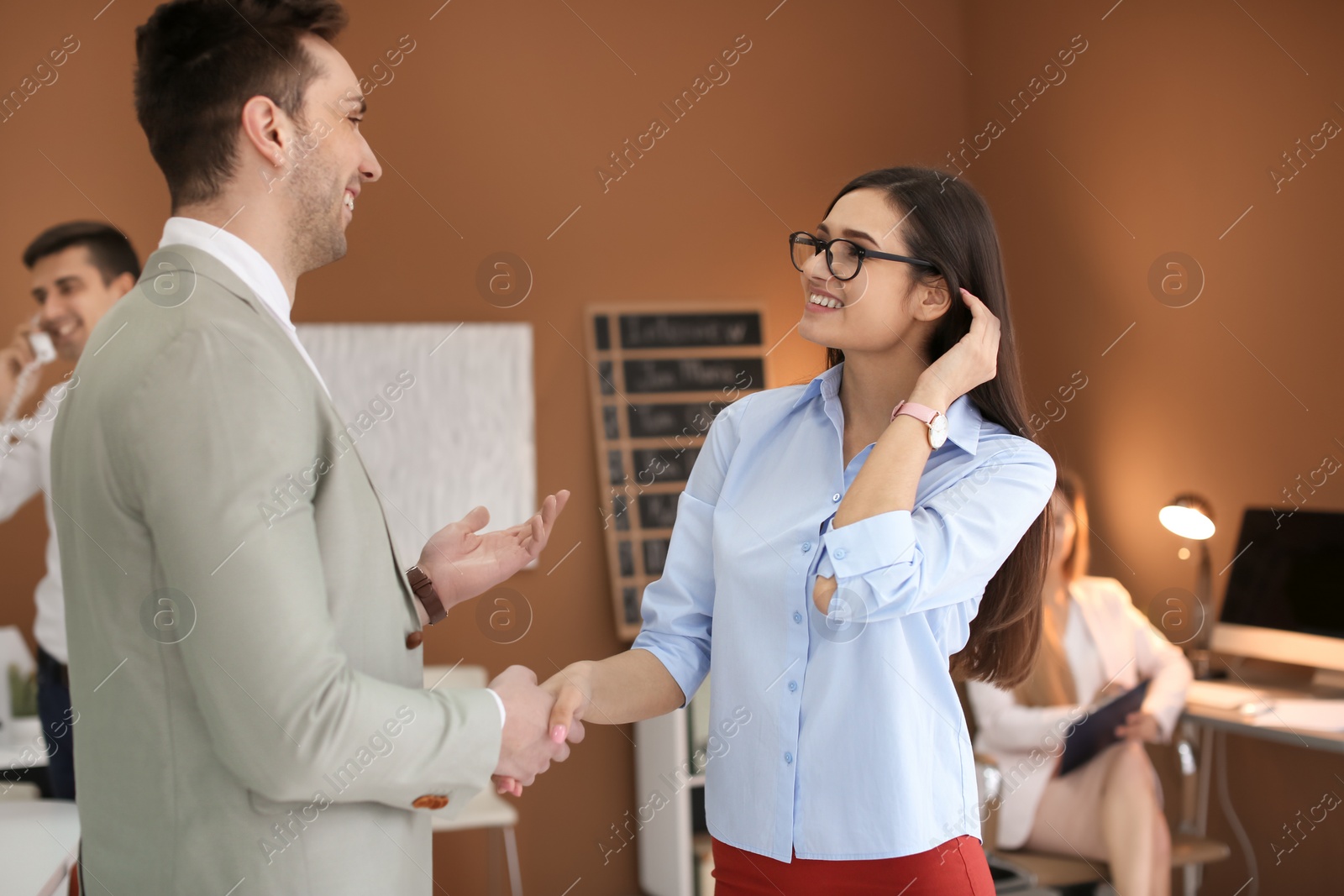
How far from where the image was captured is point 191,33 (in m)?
1.31

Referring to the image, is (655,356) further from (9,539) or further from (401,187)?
(9,539)

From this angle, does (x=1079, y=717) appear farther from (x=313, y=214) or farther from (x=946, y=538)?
(x=313, y=214)

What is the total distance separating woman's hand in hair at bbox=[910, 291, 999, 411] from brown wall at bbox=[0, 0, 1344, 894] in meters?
2.17

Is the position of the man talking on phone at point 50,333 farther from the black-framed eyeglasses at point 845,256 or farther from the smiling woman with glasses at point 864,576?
the black-framed eyeglasses at point 845,256

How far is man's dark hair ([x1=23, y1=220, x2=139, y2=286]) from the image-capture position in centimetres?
341

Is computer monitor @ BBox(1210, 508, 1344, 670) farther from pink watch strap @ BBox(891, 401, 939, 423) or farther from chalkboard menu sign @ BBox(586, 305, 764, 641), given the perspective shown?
pink watch strap @ BBox(891, 401, 939, 423)

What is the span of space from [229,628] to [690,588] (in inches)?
29.5

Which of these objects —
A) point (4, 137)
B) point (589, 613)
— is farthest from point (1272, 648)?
point (4, 137)

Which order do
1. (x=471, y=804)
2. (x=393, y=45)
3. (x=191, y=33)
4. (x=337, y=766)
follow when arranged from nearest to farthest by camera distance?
(x=337, y=766) → (x=191, y=33) → (x=471, y=804) → (x=393, y=45)

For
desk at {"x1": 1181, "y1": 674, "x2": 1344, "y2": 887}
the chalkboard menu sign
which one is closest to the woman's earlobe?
desk at {"x1": 1181, "y1": 674, "x2": 1344, "y2": 887}

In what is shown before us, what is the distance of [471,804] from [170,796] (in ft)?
7.81

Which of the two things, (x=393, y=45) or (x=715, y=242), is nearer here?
(x=393, y=45)

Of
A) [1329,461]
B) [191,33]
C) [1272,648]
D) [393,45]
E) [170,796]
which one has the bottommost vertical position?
[1272,648]

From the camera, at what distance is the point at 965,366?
1559mm
